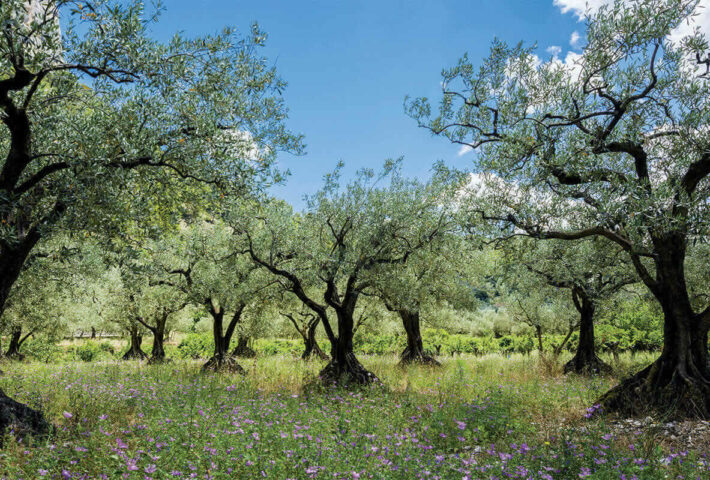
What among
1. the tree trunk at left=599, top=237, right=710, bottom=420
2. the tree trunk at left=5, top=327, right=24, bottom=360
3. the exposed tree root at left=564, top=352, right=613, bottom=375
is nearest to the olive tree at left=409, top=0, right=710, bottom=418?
the tree trunk at left=599, top=237, right=710, bottom=420

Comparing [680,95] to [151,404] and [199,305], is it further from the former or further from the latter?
[199,305]

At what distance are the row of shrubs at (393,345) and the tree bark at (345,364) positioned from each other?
55.8 ft

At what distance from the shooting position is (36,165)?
927 cm

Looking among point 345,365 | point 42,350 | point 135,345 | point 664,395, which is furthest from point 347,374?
point 42,350

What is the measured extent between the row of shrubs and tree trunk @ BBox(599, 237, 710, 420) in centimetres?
2069

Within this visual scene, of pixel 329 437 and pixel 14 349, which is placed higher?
pixel 329 437

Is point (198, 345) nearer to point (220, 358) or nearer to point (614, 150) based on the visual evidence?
point (220, 358)

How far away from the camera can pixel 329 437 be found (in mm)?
6949

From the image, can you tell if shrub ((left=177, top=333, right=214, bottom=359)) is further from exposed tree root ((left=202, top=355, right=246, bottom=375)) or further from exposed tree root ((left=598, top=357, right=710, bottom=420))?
exposed tree root ((left=598, top=357, right=710, bottom=420))

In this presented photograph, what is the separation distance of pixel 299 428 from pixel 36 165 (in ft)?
27.7

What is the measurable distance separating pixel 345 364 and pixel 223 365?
7353 mm

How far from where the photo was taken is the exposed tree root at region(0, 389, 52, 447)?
24.0 ft

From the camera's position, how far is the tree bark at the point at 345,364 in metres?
14.5

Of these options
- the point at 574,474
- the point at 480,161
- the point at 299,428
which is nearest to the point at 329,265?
the point at 480,161
